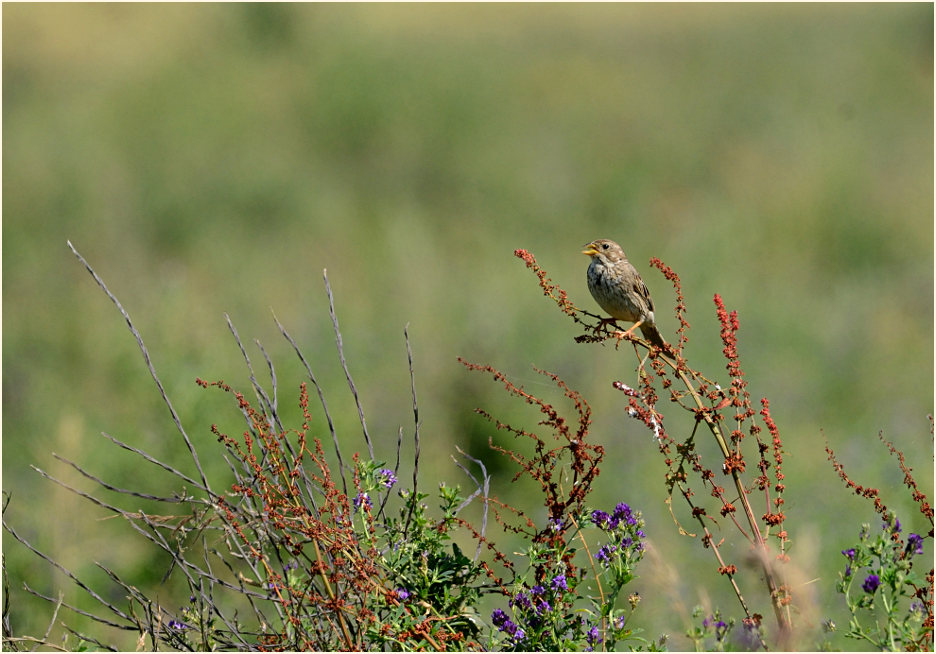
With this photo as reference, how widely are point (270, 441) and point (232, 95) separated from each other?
50.1ft

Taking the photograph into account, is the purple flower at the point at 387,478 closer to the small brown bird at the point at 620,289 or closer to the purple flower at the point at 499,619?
the purple flower at the point at 499,619

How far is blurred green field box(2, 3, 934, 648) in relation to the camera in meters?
7.57

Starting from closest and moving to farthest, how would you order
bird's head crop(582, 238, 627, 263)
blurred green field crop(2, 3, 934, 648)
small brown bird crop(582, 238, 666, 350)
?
small brown bird crop(582, 238, 666, 350), bird's head crop(582, 238, 627, 263), blurred green field crop(2, 3, 934, 648)

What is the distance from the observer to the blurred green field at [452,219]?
24.8 ft

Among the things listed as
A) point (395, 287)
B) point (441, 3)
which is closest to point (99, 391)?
point (395, 287)

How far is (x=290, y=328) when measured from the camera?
10430 mm

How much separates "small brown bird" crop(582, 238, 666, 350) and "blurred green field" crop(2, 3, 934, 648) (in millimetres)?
1445

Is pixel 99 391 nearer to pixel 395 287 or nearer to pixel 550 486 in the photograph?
pixel 395 287

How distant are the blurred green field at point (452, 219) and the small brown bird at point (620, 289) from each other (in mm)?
1445

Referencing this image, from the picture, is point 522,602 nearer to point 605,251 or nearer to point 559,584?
point 559,584

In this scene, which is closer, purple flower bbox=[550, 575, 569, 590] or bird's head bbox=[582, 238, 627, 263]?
purple flower bbox=[550, 575, 569, 590]

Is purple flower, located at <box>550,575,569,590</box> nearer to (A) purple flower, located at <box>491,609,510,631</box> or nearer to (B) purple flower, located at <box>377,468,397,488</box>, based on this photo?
(A) purple flower, located at <box>491,609,510,631</box>

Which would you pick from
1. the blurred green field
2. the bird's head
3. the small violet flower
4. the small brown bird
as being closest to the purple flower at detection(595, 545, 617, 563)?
the small violet flower

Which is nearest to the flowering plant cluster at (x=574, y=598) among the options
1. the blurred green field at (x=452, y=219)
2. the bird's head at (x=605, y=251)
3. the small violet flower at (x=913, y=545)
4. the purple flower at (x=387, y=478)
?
the purple flower at (x=387, y=478)
